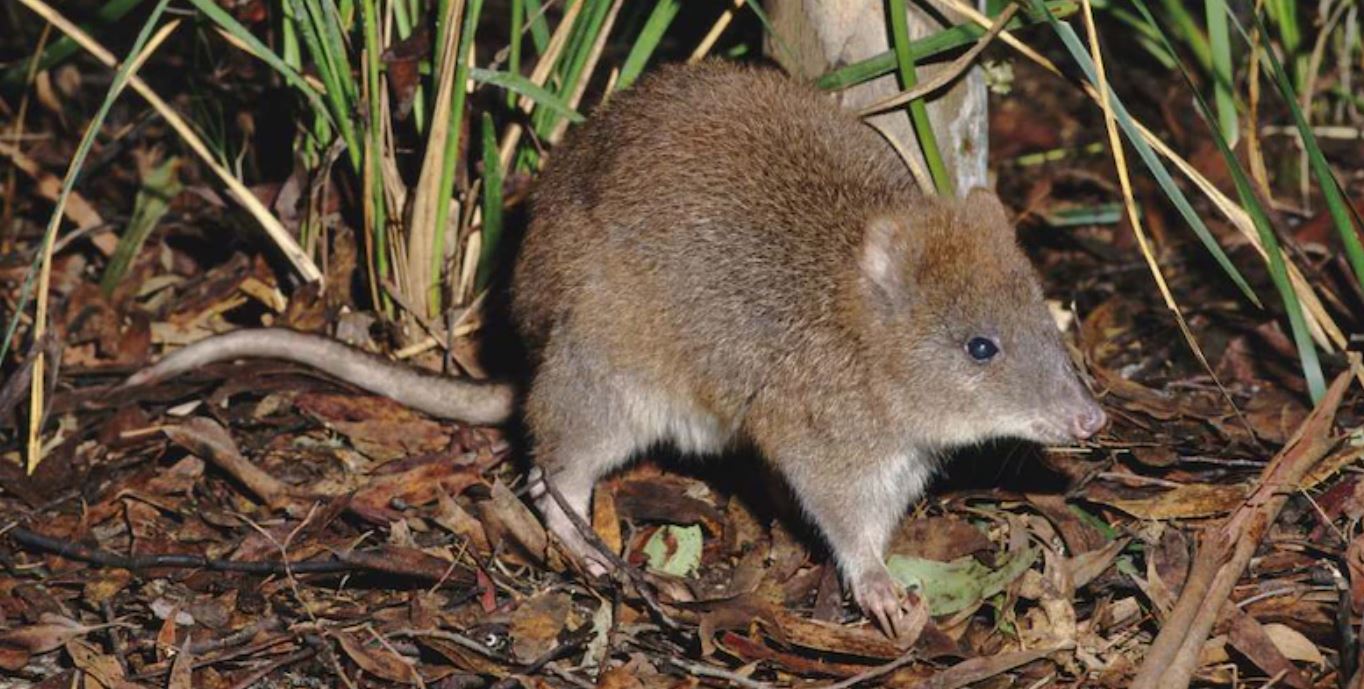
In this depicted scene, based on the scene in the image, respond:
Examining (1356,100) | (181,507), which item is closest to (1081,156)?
(1356,100)

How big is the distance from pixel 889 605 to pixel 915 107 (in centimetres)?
139

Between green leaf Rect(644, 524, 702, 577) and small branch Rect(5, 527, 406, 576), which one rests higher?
small branch Rect(5, 527, 406, 576)

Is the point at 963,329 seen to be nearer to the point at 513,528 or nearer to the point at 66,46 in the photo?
the point at 513,528

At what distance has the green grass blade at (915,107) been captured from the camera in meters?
4.75

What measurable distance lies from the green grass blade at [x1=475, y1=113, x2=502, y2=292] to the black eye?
156 centimetres

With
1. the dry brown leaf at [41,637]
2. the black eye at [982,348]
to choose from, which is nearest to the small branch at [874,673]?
the black eye at [982,348]

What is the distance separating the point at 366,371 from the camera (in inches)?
215

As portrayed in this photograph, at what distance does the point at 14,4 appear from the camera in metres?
7.77

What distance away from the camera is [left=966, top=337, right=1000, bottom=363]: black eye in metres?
4.61

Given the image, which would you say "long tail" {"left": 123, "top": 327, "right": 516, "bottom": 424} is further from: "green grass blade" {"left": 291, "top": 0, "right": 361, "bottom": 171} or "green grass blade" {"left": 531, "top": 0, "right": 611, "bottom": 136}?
"green grass blade" {"left": 531, "top": 0, "right": 611, "bottom": 136}

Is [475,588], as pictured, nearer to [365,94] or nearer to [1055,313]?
[365,94]

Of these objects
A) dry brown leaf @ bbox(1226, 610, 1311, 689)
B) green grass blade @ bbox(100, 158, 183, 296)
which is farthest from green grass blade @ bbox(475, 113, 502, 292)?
dry brown leaf @ bbox(1226, 610, 1311, 689)

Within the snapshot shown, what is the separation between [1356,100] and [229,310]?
4.19 meters

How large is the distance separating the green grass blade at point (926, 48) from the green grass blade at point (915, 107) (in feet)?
0.12
